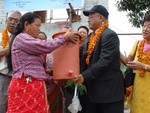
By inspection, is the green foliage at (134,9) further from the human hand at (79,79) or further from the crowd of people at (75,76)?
the human hand at (79,79)

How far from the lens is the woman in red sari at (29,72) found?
3.18m

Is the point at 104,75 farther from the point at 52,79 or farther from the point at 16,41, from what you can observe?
the point at 16,41

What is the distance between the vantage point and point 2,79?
3934mm

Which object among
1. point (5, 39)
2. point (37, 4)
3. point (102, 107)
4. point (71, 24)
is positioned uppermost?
point (37, 4)

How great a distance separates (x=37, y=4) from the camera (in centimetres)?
710

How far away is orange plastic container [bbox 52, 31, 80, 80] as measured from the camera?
3.31 m

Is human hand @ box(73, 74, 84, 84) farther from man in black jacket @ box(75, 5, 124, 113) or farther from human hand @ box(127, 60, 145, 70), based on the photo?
human hand @ box(127, 60, 145, 70)

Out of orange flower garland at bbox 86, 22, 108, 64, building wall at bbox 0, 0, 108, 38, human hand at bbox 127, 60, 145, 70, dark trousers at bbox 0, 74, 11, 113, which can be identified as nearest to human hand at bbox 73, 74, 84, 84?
orange flower garland at bbox 86, 22, 108, 64

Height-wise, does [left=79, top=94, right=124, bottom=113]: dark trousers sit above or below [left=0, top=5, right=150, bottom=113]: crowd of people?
below

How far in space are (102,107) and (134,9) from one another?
7946mm

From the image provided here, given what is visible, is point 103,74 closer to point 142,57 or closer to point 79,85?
point 79,85

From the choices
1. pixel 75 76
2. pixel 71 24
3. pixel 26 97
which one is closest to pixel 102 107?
pixel 75 76

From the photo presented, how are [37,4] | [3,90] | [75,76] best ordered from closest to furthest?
1. [75,76]
2. [3,90]
3. [37,4]

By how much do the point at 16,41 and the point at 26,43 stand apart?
14 centimetres
